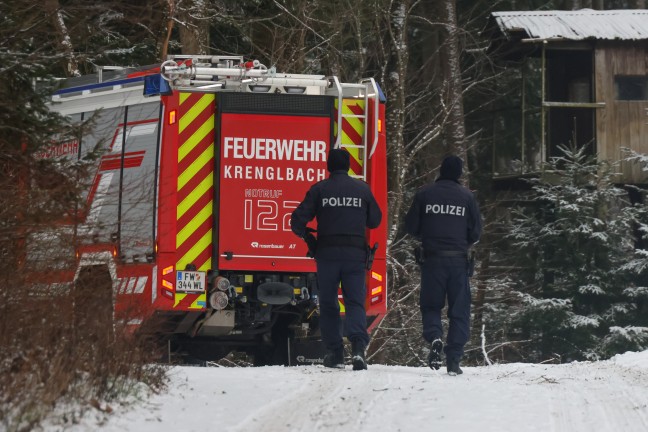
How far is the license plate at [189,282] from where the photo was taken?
14453mm

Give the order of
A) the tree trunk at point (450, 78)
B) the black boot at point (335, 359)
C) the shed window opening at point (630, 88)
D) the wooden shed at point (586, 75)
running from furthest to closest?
the shed window opening at point (630, 88) → the wooden shed at point (586, 75) → the tree trunk at point (450, 78) → the black boot at point (335, 359)

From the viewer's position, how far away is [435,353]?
508 inches

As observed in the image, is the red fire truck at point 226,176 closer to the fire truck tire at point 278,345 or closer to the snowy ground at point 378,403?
the fire truck tire at point 278,345

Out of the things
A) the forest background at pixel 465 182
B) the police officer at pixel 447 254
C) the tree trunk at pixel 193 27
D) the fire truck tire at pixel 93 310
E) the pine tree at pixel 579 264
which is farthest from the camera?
the pine tree at pixel 579 264

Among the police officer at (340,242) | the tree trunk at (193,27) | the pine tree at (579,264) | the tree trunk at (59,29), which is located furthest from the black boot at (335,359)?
the pine tree at (579,264)

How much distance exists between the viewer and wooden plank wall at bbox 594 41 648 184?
3284 centimetres

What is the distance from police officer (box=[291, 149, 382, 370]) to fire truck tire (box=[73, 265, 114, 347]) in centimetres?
182

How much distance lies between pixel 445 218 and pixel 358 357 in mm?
1350

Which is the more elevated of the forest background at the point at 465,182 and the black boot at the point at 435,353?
the forest background at the point at 465,182

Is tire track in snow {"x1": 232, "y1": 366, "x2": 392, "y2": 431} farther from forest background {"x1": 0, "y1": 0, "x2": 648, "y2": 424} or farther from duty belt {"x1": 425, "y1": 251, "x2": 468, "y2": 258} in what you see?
forest background {"x1": 0, "y1": 0, "x2": 648, "y2": 424}

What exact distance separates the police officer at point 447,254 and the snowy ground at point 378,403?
0.36 meters

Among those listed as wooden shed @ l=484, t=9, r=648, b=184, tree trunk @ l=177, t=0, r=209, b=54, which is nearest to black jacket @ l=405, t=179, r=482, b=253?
tree trunk @ l=177, t=0, r=209, b=54

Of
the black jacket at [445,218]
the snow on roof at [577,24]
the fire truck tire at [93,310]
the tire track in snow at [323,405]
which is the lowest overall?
the tire track in snow at [323,405]

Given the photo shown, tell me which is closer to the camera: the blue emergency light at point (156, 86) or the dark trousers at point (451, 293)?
the dark trousers at point (451, 293)
